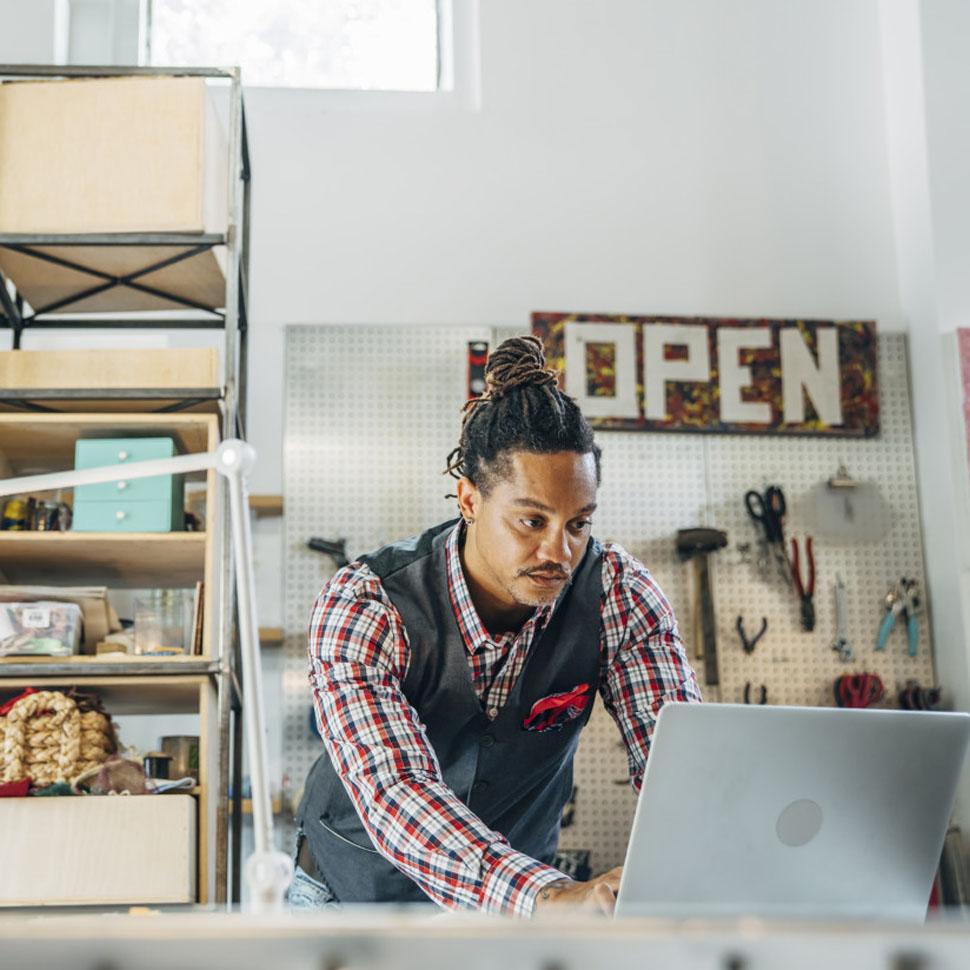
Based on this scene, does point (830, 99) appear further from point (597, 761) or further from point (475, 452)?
point (475, 452)

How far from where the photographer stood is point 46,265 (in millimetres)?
3314

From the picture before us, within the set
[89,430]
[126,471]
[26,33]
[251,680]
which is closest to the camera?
[251,680]

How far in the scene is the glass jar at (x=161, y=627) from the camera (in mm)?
2967

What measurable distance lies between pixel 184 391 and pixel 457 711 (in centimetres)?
132

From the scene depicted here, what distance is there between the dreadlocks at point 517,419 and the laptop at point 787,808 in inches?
29.1

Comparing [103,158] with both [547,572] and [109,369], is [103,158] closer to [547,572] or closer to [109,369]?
[109,369]

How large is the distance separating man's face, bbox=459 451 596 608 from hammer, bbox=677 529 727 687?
1.97 m

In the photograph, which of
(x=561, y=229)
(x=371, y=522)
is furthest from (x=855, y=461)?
(x=371, y=522)

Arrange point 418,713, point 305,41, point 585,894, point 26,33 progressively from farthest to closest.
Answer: point 305,41
point 26,33
point 418,713
point 585,894

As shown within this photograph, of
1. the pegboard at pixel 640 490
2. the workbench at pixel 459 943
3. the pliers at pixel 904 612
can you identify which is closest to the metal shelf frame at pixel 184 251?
the pegboard at pixel 640 490

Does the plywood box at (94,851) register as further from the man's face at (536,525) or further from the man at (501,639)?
the man's face at (536,525)

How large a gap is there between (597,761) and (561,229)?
5.59ft

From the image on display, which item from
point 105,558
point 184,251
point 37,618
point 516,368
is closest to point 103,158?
point 184,251

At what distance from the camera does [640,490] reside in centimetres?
410
